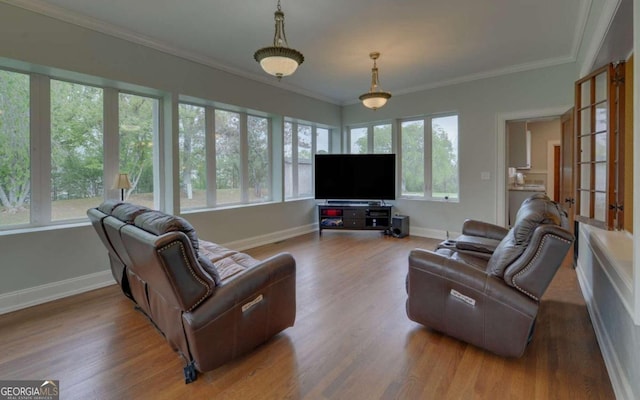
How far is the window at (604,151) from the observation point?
2.41 meters

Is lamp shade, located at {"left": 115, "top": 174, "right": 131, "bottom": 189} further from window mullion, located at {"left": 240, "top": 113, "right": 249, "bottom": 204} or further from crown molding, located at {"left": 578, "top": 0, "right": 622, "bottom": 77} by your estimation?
crown molding, located at {"left": 578, "top": 0, "right": 622, "bottom": 77}

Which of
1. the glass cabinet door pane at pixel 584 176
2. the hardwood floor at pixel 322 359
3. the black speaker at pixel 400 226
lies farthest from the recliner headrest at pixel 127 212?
the black speaker at pixel 400 226

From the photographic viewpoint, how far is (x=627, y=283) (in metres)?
1.64

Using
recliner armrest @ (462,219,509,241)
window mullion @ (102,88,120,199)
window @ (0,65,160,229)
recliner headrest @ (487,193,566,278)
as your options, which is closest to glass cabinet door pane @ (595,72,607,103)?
recliner armrest @ (462,219,509,241)

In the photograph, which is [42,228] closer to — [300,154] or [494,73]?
[300,154]

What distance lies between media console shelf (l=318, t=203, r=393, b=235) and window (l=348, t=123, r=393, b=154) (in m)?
1.37

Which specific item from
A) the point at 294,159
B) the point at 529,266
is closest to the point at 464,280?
the point at 529,266

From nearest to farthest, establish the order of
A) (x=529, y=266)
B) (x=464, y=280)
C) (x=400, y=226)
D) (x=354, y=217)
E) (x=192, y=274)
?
1. (x=192, y=274)
2. (x=529, y=266)
3. (x=464, y=280)
4. (x=400, y=226)
5. (x=354, y=217)

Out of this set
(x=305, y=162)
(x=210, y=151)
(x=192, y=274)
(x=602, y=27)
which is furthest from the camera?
(x=305, y=162)

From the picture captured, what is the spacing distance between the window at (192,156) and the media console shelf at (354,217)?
7.79 ft

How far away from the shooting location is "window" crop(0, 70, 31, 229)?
119 inches

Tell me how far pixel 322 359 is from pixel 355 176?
442cm

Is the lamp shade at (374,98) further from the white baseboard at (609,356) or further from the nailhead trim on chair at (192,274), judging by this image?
the nailhead trim on chair at (192,274)

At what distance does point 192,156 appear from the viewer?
15.3 ft
